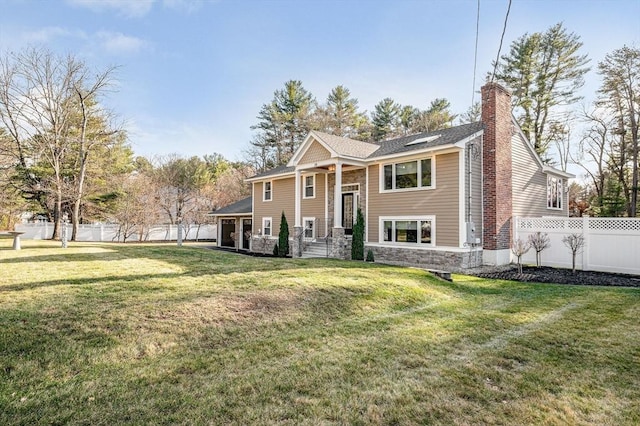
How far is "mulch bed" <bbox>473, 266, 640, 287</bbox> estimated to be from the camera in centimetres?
998

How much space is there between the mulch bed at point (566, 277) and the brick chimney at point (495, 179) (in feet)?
3.67

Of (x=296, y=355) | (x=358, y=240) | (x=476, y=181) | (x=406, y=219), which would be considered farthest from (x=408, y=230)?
(x=296, y=355)

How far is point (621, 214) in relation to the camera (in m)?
23.3

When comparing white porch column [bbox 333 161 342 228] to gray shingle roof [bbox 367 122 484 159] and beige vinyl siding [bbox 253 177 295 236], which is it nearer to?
gray shingle roof [bbox 367 122 484 159]

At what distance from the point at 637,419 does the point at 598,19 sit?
897 cm

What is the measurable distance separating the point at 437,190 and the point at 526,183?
5059 millimetres

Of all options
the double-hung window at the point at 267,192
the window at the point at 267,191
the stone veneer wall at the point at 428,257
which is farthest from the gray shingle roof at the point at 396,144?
the window at the point at 267,191

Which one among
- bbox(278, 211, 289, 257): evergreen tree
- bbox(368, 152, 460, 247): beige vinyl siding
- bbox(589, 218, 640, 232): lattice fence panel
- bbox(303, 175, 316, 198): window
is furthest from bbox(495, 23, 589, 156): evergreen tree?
bbox(278, 211, 289, 257): evergreen tree

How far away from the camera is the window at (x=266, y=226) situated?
20.9 meters

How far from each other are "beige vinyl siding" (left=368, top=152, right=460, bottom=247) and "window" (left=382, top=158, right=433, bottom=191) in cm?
26

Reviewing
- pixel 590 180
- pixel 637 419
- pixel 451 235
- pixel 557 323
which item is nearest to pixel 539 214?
pixel 451 235

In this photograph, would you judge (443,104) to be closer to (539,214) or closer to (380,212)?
(539,214)

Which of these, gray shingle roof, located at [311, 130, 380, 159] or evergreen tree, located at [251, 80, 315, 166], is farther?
evergreen tree, located at [251, 80, 315, 166]

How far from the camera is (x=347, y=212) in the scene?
16.6m
